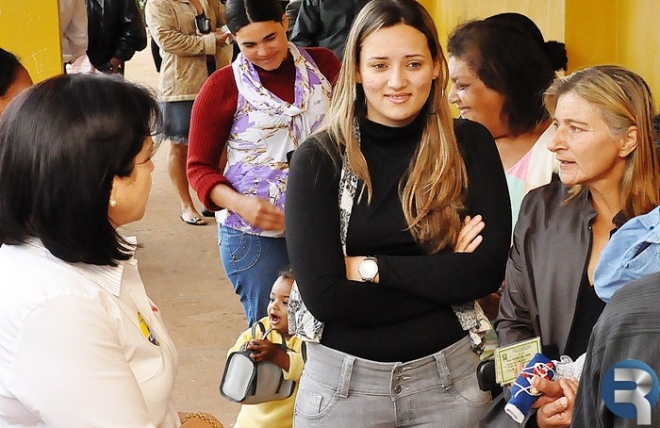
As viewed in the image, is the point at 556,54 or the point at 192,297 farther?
the point at 192,297

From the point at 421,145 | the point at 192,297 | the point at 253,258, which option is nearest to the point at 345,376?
the point at 421,145

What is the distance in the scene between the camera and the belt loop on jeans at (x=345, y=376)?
104 inches

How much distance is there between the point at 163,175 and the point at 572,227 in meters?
8.24

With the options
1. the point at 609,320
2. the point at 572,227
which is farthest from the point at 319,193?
the point at 609,320

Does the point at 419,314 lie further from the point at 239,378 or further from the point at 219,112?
the point at 219,112

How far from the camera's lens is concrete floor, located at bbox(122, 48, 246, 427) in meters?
5.22

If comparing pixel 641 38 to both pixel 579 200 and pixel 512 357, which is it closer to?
pixel 579 200

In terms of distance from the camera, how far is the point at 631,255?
1.81m

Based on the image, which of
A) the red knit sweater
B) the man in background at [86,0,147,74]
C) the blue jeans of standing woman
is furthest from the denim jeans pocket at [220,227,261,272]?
the man in background at [86,0,147,74]

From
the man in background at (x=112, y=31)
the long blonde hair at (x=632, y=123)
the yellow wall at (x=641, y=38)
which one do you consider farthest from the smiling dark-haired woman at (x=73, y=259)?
the man in background at (x=112, y=31)

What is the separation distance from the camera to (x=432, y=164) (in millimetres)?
2732

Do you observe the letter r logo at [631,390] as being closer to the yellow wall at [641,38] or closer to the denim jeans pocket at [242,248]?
the denim jeans pocket at [242,248]

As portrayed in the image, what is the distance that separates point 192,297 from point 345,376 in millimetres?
4191

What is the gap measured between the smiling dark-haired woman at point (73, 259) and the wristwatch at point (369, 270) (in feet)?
2.25
